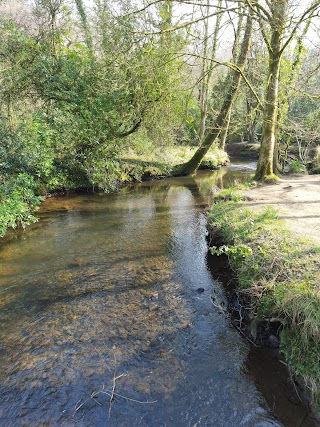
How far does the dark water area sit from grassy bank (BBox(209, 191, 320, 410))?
0.59 m

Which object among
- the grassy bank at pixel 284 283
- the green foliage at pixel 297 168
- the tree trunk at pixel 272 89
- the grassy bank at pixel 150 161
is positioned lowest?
the grassy bank at pixel 284 283

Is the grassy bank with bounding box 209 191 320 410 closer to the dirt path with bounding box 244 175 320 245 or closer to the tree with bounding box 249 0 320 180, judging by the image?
the dirt path with bounding box 244 175 320 245

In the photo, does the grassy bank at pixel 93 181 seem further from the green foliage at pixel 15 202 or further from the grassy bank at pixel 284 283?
the grassy bank at pixel 284 283

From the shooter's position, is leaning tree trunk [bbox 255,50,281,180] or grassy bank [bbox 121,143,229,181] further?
grassy bank [bbox 121,143,229,181]

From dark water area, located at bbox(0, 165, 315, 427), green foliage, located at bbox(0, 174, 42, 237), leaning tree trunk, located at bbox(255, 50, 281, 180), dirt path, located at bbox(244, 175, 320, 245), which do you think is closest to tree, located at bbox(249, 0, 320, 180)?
leaning tree trunk, located at bbox(255, 50, 281, 180)

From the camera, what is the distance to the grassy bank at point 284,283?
399cm

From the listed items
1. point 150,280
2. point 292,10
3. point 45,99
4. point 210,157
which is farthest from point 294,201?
point 210,157

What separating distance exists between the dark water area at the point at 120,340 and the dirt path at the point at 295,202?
2.31 metres

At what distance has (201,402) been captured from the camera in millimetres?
4078

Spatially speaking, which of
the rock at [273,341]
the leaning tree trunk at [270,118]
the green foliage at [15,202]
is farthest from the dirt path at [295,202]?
the green foliage at [15,202]

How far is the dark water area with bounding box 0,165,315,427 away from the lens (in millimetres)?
3973

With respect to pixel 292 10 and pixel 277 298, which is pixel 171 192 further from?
pixel 277 298

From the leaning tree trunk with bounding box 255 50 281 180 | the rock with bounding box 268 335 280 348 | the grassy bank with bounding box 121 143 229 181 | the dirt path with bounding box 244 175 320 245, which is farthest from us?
the grassy bank with bounding box 121 143 229 181

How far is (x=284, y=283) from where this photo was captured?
4.90 m
